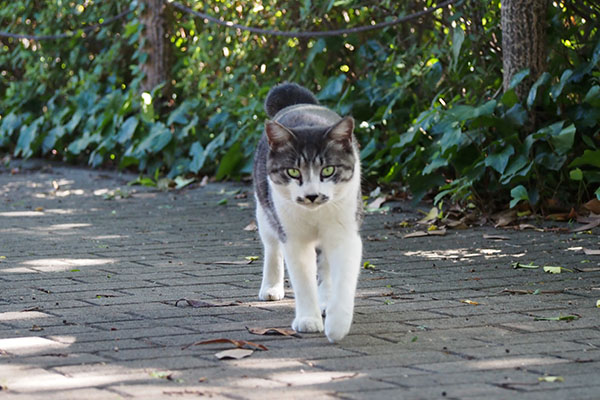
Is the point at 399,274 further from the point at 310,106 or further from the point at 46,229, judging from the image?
the point at 46,229

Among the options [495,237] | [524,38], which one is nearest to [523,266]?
[495,237]

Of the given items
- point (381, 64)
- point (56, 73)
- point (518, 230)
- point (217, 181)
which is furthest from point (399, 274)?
point (56, 73)

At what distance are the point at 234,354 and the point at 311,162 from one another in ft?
2.98

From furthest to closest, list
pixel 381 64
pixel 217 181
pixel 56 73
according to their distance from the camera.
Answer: pixel 56 73 < pixel 217 181 < pixel 381 64

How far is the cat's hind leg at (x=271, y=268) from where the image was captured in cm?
452

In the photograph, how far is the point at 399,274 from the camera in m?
5.05

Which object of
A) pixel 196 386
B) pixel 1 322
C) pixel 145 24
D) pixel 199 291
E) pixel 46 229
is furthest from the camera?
pixel 145 24

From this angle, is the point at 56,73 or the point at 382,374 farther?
the point at 56,73

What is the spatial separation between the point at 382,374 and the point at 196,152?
264 inches

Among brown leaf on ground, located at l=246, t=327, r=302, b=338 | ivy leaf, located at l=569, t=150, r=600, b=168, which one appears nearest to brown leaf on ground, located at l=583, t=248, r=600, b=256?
ivy leaf, located at l=569, t=150, r=600, b=168

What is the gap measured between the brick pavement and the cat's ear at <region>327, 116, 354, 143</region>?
76 cm

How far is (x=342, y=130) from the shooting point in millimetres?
4043

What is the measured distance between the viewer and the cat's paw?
3.82 meters

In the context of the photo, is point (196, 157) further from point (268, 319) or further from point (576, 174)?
point (268, 319)
